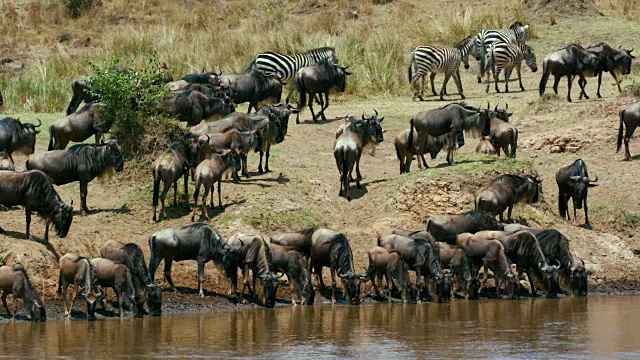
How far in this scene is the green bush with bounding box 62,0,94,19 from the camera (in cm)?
4262

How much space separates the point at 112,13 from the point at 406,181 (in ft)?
73.4

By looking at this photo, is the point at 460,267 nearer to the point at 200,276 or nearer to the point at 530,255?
the point at 530,255

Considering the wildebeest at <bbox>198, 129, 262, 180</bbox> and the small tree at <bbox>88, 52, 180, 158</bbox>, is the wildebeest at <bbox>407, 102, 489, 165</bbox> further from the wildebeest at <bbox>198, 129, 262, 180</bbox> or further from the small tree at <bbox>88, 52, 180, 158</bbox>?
the small tree at <bbox>88, 52, 180, 158</bbox>

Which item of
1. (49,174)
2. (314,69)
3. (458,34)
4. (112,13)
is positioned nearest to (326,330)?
(49,174)

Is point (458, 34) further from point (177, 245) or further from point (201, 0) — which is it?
point (177, 245)

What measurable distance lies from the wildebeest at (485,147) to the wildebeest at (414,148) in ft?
2.32

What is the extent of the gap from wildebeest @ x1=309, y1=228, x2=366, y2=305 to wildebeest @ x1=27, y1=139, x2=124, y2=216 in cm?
392

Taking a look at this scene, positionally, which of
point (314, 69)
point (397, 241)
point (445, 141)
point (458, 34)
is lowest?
point (397, 241)

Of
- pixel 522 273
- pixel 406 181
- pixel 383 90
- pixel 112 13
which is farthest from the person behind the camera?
pixel 112 13

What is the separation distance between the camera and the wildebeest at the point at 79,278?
1727 cm

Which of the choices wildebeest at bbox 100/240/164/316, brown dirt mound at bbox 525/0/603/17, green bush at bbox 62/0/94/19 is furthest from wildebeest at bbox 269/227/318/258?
green bush at bbox 62/0/94/19

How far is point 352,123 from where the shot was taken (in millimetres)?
22969

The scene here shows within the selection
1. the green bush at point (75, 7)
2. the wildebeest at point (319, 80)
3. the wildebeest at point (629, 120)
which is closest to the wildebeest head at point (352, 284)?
the wildebeest at point (629, 120)

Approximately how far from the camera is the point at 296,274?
18.9 m
